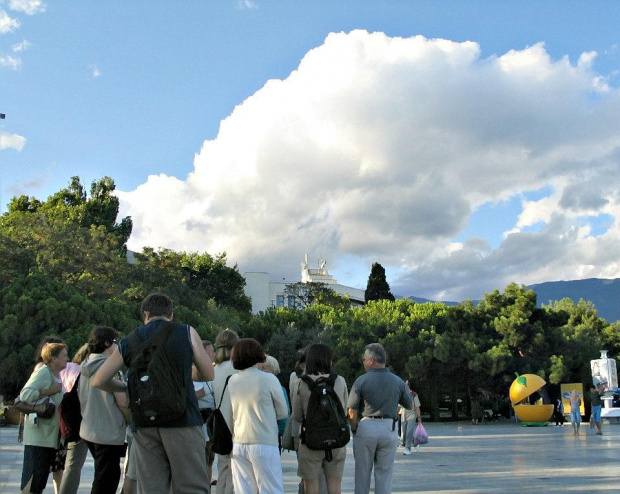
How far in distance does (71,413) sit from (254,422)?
71.5 inches

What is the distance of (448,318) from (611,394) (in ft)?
38.2

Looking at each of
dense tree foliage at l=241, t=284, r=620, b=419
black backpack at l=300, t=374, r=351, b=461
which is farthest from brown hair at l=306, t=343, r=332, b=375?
dense tree foliage at l=241, t=284, r=620, b=419

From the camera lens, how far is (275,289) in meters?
106

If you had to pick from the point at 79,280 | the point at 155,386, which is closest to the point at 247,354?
the point at 155,386

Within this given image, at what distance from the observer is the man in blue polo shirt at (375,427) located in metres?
7.81

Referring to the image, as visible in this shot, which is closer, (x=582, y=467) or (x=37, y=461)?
(x=37, y=461)

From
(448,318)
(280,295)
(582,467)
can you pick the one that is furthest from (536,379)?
(280,295)

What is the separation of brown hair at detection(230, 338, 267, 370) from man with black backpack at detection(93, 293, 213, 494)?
108cm

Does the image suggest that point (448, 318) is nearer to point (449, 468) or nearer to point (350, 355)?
point (350, 355)

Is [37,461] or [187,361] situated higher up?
[187,361]

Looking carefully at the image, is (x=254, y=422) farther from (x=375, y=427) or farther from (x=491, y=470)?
(x=491, y=470)

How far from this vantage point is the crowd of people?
5.16 m

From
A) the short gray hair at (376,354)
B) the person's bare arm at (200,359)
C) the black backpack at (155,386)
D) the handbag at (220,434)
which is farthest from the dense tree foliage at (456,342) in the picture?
the black backpack at (155,386)

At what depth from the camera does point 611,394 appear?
3931 cm
